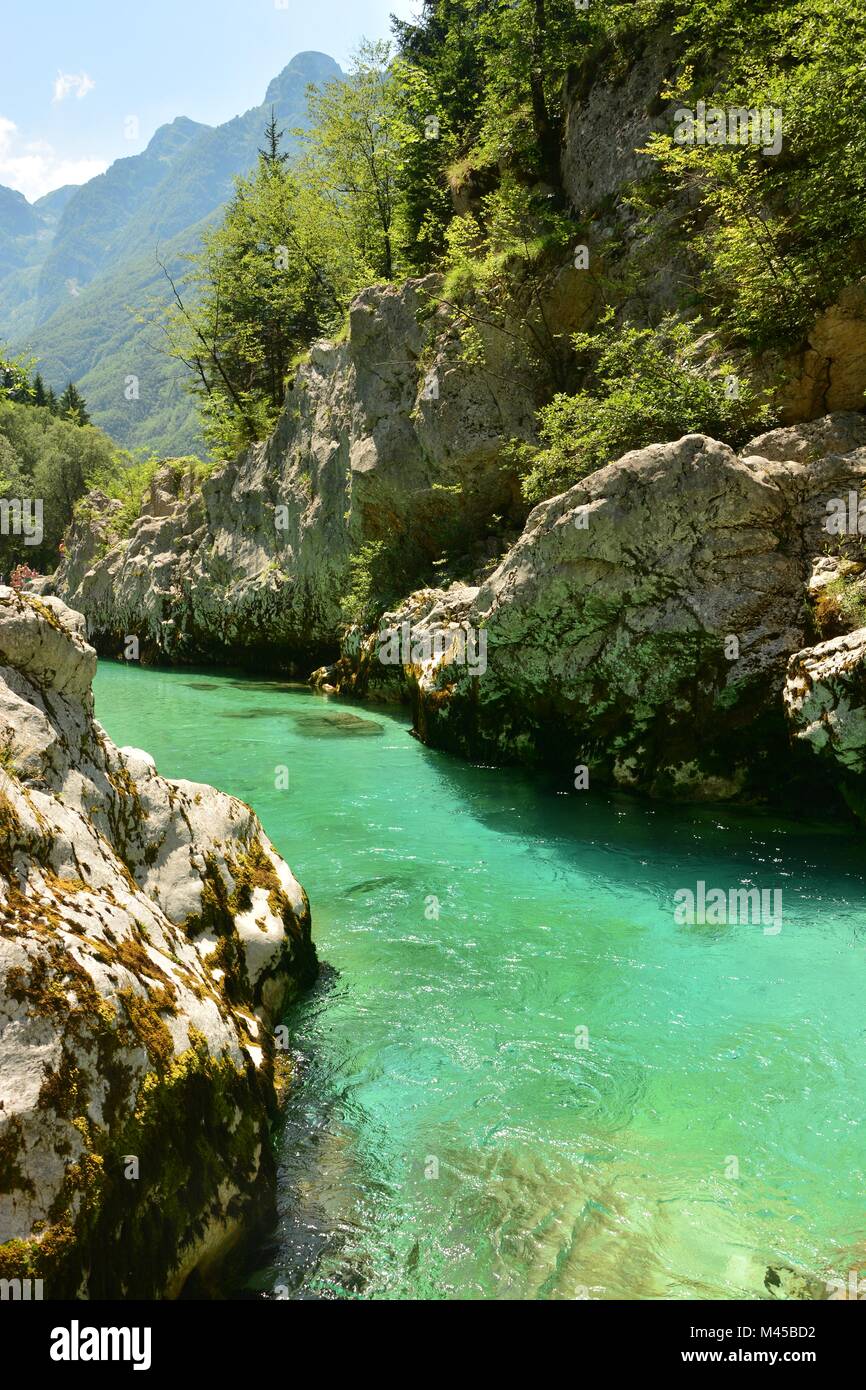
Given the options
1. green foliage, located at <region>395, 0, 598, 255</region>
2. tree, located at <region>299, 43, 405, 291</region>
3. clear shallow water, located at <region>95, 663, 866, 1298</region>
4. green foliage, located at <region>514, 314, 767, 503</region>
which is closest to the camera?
clear shallow water, located at <region>95, 663, 866, 1298</region>

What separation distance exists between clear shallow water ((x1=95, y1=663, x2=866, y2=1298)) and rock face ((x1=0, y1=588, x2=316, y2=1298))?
616 millimetres

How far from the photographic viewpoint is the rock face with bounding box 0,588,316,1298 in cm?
281

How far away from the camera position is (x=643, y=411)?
12.7 meters

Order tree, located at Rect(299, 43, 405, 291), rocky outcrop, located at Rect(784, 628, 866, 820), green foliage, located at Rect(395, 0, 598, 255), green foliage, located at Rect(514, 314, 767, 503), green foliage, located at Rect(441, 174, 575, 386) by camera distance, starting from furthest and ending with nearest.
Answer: tree, located at Rect(299, 43, 405, 291) < green foliage, located at Rect(395, 0, 598, 255) < green foliage, located at Rect(441, 174, 575, 386) < green foliage, located at Rect(514, 314, 767, 503) < rocky outcrop, located at Rect(784, 628, 866, 820)

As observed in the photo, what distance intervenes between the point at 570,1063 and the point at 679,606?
7197 mm

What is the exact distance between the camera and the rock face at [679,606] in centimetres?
1066

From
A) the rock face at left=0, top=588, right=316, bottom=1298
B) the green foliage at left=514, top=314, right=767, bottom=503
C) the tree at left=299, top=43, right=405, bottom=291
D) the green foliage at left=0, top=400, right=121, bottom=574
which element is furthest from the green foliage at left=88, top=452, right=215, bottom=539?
the rock face at left=0, top=588, right=316, bottom=1298

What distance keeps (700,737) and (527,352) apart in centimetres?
1238

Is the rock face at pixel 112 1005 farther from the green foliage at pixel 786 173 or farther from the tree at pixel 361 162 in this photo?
the tree at pixel 361 162

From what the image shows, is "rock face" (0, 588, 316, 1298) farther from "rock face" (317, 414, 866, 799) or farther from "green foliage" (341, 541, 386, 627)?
"green foliage" (341, 541, 386, 627)

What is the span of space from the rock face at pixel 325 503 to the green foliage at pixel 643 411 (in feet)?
14.6

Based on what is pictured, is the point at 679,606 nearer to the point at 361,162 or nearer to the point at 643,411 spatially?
the point at 643,411

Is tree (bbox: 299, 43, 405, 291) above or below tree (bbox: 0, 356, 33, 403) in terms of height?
above

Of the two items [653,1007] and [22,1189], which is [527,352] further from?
[22,1189]
